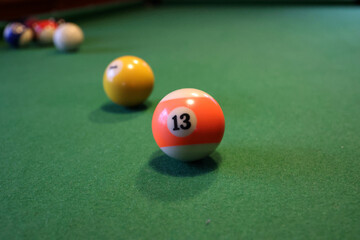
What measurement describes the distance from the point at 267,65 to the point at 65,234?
11.5 ft

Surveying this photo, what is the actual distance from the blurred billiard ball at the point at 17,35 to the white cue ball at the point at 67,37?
797mm

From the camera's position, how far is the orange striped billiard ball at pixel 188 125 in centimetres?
199

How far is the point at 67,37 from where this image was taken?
5191 millimetres

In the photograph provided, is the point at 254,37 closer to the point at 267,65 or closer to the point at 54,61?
the point at 267,65

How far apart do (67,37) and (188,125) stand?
3886mm

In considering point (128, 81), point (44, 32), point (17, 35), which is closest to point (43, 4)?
point (44, 32)

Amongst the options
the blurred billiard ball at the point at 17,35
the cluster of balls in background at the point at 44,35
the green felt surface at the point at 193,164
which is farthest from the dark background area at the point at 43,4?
the green felt surface at the point at 193,164

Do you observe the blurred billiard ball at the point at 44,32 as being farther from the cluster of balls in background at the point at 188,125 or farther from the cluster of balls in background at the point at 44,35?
the cluster of balls in background at the point at 188,125

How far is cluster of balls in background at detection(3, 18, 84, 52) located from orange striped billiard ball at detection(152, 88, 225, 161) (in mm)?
3678

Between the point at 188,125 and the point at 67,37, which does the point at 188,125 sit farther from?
the point at 67,37

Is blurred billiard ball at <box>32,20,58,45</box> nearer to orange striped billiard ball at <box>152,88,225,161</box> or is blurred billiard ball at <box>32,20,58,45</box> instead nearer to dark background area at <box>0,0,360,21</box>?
dark background area at <box>0,0,360,21</box>

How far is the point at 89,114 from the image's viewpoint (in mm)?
3078

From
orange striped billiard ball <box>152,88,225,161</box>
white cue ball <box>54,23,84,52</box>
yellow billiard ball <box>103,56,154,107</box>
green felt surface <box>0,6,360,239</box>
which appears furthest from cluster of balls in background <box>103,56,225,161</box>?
white cue ball <box>54,23,84,52</box>

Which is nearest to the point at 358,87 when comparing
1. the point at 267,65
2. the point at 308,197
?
the point at 267,65
